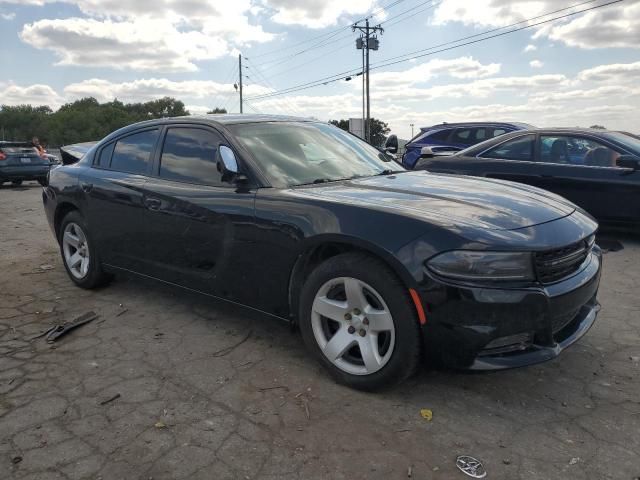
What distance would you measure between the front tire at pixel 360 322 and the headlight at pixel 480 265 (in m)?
0.25

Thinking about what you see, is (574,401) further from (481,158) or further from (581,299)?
(481,158)

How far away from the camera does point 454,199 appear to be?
9.84ft

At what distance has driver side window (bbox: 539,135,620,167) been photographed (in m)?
6.33

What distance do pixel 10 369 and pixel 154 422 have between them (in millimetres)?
1265

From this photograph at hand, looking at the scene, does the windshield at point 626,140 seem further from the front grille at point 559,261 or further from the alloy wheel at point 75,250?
the alloy wheel at point 75,250

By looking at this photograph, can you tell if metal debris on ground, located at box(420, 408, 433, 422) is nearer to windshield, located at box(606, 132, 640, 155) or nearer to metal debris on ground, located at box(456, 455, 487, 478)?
metal debris on ground, located at box(456, 455, 487, 478)

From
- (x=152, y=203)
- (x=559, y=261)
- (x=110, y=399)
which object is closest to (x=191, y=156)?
(x=152, y=203)

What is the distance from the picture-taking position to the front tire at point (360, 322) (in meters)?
2.63

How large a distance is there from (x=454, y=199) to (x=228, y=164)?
4.51 feet

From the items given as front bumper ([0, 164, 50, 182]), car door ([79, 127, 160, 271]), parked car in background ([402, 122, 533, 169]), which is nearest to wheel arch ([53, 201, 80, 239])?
car door ([79, 127, 160, 271])

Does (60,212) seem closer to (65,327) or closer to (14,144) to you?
Result: (65,327)

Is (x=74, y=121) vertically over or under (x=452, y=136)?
over

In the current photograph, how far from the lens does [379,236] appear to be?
8.82ft

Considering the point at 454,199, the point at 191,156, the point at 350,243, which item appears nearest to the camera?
the point at 350,243
